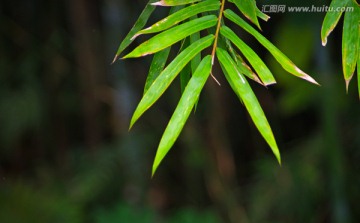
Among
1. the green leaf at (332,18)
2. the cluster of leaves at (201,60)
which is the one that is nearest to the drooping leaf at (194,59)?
the cluster of leaves at (201,60)

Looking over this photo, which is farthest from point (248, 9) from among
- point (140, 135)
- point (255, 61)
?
point (140, 135)

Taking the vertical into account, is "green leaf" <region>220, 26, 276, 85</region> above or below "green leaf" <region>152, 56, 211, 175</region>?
above

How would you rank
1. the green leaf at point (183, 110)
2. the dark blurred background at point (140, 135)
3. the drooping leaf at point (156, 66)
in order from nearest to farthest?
the green leaf at point (183, 110), the drooping leaf at point (156, 66), the dark blurred background at point (140, 135)

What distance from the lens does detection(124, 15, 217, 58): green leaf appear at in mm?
610

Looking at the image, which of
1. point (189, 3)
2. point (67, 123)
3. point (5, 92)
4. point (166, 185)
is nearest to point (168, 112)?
point (166, 185)

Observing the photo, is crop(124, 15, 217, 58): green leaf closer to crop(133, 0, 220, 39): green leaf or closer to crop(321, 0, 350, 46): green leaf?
crop(133, 0, 220, 39): green leaf

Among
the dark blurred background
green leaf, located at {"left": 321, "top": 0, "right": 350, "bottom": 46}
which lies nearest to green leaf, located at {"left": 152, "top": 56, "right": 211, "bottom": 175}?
green leaf, located at {"left": 321, "top": 0, "right": 350, "bottom": 46}

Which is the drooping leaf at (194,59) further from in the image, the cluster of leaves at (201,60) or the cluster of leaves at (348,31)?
the cluster of leaves at (348,31)

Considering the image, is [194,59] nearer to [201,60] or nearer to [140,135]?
[201,60]

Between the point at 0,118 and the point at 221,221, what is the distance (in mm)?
794

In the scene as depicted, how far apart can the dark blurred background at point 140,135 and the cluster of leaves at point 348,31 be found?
2.65 ft

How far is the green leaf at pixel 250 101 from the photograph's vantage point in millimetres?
583

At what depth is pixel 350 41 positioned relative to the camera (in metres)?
0.64

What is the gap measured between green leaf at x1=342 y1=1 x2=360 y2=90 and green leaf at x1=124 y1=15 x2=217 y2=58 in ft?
0.44
